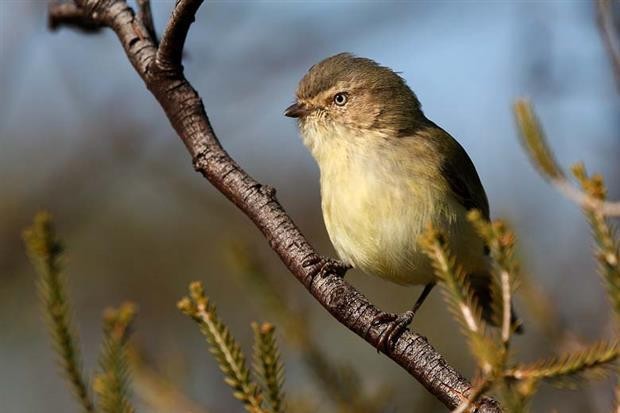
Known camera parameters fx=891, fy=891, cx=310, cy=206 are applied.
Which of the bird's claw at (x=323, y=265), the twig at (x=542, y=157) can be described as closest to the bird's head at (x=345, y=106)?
the bird's claw at (x=323, y=265)

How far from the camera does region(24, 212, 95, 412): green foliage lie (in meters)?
2.41

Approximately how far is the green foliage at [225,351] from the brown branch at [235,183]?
0.71 metres

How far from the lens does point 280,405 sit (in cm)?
232

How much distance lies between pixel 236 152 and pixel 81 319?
2.99 m

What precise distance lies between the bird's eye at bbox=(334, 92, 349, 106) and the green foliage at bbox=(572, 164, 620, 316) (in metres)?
2.81

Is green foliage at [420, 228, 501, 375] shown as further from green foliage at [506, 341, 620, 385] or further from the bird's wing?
the bird's wing

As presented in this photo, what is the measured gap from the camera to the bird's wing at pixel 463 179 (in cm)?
457

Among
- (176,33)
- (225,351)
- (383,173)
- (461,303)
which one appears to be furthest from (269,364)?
(383,173)

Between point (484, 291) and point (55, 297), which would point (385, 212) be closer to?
point (484, 291)

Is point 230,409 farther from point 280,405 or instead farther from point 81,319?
point 81,319

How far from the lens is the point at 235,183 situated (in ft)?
11.6

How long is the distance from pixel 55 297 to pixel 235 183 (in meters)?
1.21

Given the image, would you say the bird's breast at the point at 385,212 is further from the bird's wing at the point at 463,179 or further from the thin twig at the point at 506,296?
the thin twig at the point at 506,296

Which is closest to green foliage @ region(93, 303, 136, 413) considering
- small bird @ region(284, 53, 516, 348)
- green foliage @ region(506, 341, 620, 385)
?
green foliage @ region(506, 341, 620, 385)
